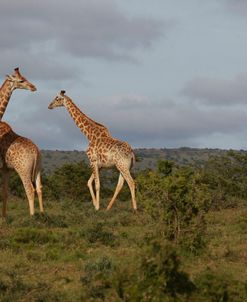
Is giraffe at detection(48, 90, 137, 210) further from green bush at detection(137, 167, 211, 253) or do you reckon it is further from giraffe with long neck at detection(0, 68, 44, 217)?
green bush at detection(137, 167, 211, 253)

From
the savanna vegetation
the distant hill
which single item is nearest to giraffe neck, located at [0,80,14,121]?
the savanna vegetation

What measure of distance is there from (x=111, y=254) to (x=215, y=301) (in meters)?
4.75

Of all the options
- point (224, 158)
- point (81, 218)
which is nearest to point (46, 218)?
point (81, 218)

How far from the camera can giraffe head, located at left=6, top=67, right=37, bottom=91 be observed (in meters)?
18.5

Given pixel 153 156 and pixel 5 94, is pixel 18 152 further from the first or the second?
pixel 153 156

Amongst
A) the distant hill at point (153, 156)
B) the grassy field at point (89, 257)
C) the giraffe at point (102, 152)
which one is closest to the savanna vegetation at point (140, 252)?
the grassy field at point (89, 257)

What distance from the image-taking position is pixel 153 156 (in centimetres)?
9438

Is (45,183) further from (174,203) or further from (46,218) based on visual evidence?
(174,203)

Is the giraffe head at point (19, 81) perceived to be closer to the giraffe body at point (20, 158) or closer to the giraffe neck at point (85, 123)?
the giraffe body at point (20, 158)

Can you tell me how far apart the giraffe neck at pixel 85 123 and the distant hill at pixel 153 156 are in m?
61.7

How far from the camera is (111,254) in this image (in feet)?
41.7

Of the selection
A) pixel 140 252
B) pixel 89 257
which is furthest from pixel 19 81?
pixel 140 252

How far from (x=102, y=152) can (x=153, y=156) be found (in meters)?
73.6

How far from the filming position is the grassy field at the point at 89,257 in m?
9.33
